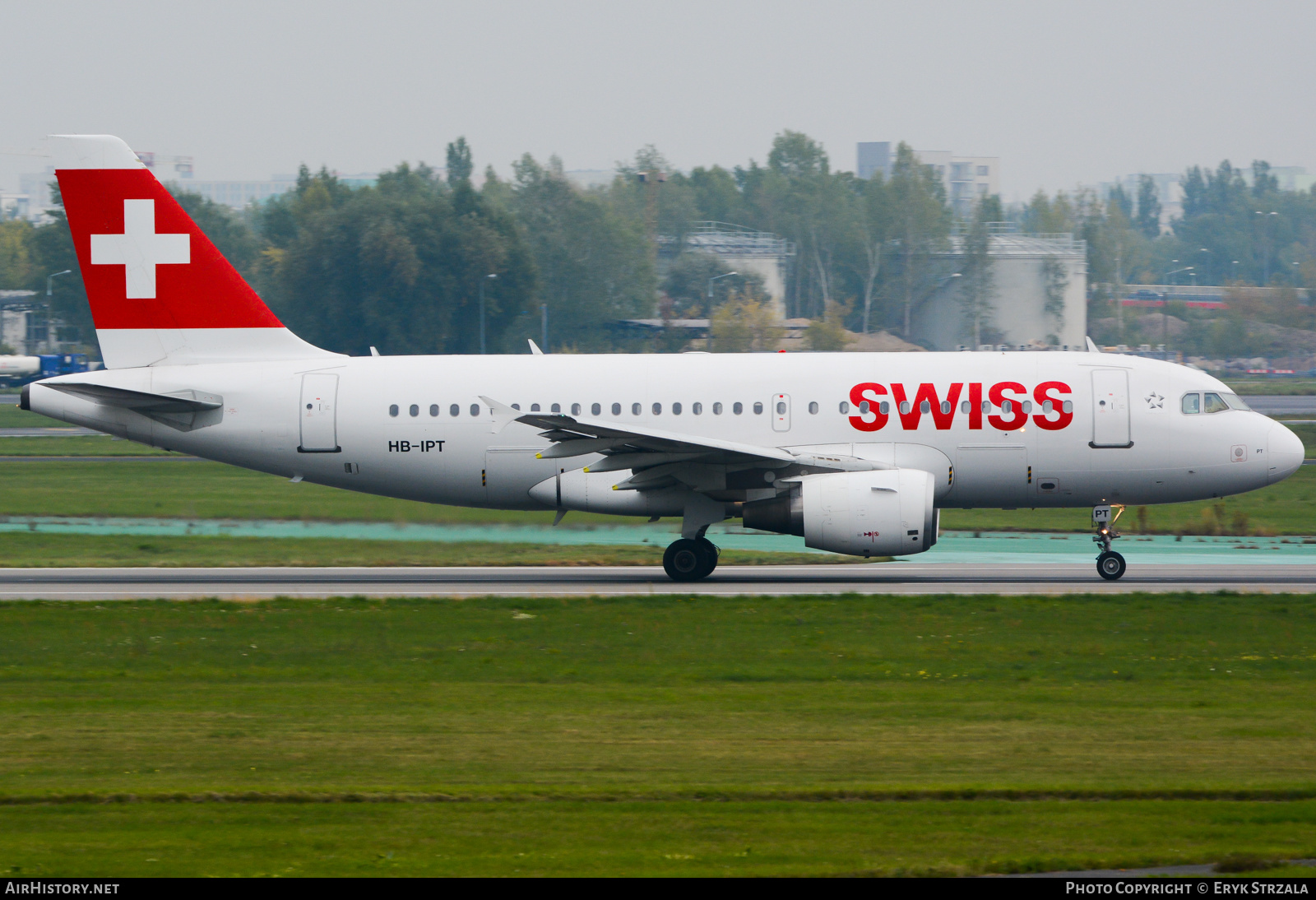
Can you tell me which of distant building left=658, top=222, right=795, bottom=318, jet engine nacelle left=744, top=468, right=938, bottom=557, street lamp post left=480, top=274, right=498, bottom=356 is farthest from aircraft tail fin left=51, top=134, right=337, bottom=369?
distant building left=658, top=222, right=795, bottom=318

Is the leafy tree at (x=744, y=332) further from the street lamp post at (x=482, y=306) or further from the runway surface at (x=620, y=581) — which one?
the runway surface at (x=620, y=581)

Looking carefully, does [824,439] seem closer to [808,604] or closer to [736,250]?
[808,604]

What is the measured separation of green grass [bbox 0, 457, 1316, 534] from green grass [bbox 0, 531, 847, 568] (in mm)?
781

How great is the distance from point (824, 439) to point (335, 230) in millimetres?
73723

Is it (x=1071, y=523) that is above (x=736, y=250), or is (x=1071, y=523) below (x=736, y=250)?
below

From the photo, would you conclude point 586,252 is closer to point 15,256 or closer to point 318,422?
point 15,256

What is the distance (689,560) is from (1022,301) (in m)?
107

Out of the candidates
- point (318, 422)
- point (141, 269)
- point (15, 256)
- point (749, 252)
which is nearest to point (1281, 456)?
point (318, 422)

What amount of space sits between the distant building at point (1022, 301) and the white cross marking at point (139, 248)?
103 meters

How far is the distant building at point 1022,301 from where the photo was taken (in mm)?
124562

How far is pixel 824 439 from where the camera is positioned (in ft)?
80.5

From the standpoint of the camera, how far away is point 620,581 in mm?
25500

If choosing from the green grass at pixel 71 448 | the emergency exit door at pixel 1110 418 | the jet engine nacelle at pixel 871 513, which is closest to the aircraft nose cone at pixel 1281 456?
the emergency exit door at pixel 1110 418
